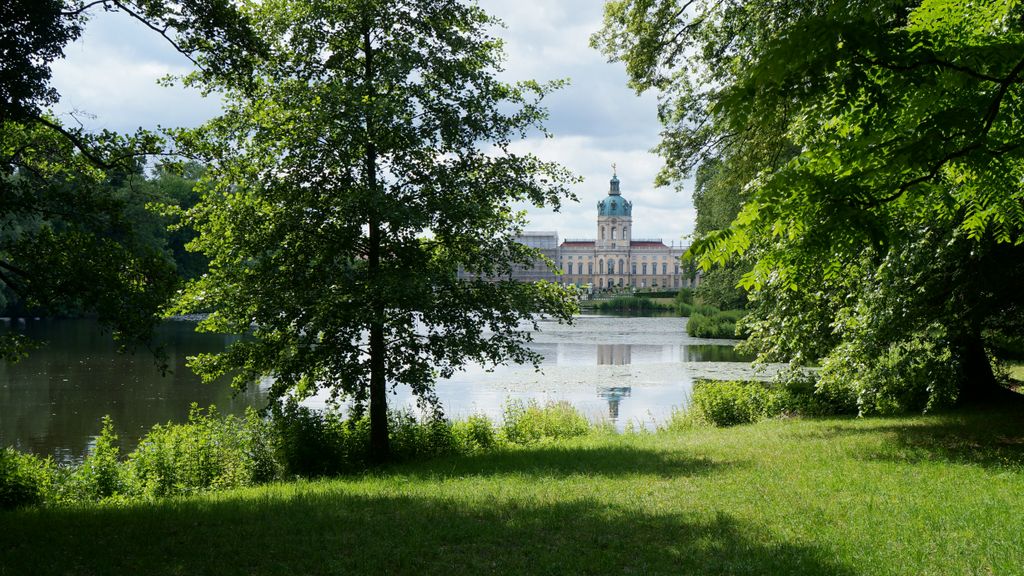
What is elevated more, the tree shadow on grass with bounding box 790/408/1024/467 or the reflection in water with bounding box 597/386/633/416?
the tree shadow on grass with bounding box 790/408/1024/467

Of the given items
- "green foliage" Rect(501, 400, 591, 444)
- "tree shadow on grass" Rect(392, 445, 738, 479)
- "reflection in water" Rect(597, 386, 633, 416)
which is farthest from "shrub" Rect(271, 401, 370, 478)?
"reflection in water" Rect(597, 386, 633, 416)

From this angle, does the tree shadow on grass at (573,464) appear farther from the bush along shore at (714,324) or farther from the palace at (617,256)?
the palace at (617,256)

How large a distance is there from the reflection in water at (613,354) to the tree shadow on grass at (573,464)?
57.7ft

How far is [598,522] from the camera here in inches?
231

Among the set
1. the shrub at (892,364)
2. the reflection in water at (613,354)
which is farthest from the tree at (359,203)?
the reflection in water at (613,354)

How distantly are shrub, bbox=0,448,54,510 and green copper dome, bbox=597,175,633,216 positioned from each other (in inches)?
4944

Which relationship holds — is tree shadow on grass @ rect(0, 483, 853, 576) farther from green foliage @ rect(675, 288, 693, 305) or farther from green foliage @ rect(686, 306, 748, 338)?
Answer: green foliage @ rect(675, 288, 693, 305)

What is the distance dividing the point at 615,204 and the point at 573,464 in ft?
409

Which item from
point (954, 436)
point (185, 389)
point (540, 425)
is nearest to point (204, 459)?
point (540, 425)

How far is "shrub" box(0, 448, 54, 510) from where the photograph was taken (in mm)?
7949

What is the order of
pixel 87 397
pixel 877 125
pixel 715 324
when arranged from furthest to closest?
pixel 715 324, pixel 87 397, pixel 877 125

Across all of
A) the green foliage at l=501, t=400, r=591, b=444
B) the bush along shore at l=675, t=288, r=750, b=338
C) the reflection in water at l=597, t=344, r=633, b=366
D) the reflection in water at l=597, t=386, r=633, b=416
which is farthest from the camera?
the bush along shore at l=675, t=288, r=750, b=338

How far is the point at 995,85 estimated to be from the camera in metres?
3.43

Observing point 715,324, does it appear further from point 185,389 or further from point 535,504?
point 535,504
